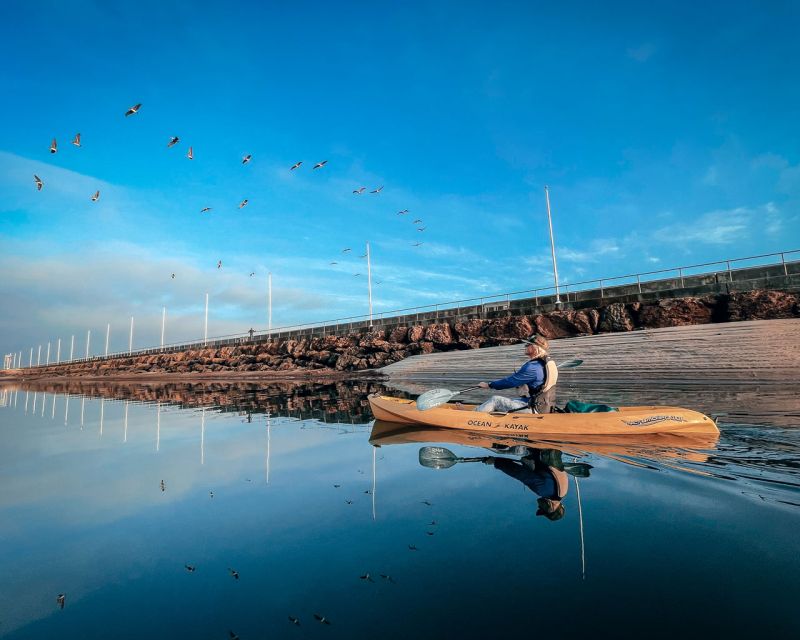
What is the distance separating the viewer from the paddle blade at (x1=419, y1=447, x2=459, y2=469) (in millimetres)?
6473

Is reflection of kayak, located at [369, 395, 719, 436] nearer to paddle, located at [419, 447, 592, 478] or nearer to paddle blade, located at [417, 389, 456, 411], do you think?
paddle blade, located at [417, 389, 456, 411]

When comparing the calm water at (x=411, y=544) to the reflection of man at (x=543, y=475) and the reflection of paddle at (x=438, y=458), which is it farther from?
the reflection of paddle at (x=438, y=458)

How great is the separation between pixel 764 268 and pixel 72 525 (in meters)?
25.8

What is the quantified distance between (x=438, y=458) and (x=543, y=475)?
1.90m

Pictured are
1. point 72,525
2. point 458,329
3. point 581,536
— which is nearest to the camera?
point 581,536

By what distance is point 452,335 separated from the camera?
2978 centimetres

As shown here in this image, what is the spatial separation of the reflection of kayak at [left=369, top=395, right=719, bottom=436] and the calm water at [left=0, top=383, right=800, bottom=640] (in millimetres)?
362

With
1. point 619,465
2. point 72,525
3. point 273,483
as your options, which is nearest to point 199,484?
point 273,483

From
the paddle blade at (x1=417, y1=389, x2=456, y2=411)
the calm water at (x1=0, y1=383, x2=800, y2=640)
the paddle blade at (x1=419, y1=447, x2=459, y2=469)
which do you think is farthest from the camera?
the paddle blade at (x1=417, y1=389, x2=456, y2=411)

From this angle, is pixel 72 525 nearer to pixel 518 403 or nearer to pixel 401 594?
pixel 401 594

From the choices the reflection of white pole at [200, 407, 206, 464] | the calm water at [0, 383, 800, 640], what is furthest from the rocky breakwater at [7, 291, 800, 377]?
the reflection of white pole at [200, 407, 206, 464]

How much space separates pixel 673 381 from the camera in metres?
16.1

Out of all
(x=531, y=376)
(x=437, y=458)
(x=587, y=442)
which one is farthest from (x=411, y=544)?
(x=531, y=376)

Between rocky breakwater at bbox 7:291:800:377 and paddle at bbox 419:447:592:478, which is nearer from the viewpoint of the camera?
paddle at bbox 419:447:592:478
